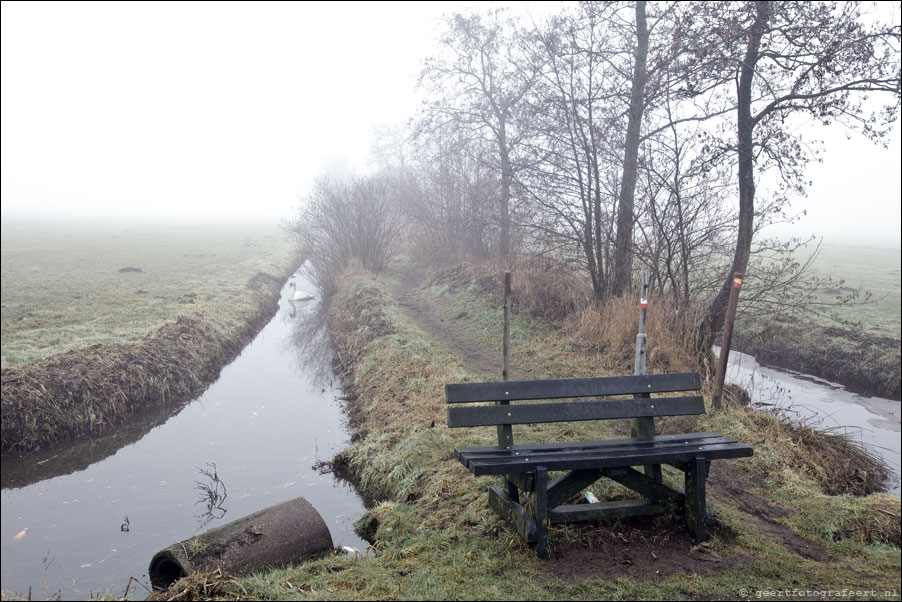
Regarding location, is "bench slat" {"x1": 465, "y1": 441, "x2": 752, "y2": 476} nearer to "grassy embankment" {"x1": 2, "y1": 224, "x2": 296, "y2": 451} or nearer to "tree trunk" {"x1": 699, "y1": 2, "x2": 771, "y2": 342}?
"tree trunk" {"x1": 699, "y1": 2, "x2": 771, "y2": 342}

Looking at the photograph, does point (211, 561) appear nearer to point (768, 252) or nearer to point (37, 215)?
point (768, 252)

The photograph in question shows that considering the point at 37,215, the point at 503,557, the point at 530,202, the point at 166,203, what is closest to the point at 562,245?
the point at 530,202

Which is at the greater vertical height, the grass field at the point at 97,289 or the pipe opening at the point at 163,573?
the grass field at the point at 97,289

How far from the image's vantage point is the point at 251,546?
14.7 ft

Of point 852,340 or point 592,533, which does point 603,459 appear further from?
point 852,340

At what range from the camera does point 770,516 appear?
185 inches

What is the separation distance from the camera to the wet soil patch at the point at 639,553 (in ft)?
12.1

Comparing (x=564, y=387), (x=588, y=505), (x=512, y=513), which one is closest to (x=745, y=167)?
(x=564, y=387)

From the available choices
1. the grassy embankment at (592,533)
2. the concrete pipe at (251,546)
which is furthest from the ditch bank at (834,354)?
the concrete pipe at (251,546)

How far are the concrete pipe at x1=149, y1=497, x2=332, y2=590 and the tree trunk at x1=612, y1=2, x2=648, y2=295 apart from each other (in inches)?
294

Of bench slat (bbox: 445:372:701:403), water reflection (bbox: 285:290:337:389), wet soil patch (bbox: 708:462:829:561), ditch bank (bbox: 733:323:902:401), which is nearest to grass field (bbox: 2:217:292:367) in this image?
water reflection (bbox: 285:290:337:389)

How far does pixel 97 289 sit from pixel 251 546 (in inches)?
546

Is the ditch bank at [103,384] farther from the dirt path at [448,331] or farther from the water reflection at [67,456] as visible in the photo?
the dirt path at [448,331]

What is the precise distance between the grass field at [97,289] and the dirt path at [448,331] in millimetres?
4908
